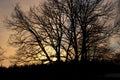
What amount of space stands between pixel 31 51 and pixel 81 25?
7425 mm

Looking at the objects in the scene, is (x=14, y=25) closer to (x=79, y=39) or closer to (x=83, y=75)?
(x=79, y=39)

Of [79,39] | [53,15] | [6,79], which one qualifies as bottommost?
[6,79]

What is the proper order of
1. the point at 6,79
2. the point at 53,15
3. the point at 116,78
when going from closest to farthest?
the point at 116,78, the point at 6,79, the point at 53,15

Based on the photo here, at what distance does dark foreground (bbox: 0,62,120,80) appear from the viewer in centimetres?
1201

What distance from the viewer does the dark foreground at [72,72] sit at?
473 inches

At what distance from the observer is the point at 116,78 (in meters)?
11.2

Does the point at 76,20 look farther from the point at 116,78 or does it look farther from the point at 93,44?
the point at 116,78

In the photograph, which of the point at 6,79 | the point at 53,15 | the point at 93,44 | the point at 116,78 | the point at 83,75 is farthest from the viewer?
the point at 53,15

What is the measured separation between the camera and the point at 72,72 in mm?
12367

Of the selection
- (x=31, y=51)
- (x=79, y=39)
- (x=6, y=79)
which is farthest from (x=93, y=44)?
(x=6, y=79)

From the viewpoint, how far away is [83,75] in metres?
12.1

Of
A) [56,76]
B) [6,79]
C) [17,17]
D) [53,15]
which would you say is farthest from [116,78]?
[17,17]

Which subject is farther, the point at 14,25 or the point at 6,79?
the point at 14,25

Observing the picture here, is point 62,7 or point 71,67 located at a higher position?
point 62,7
